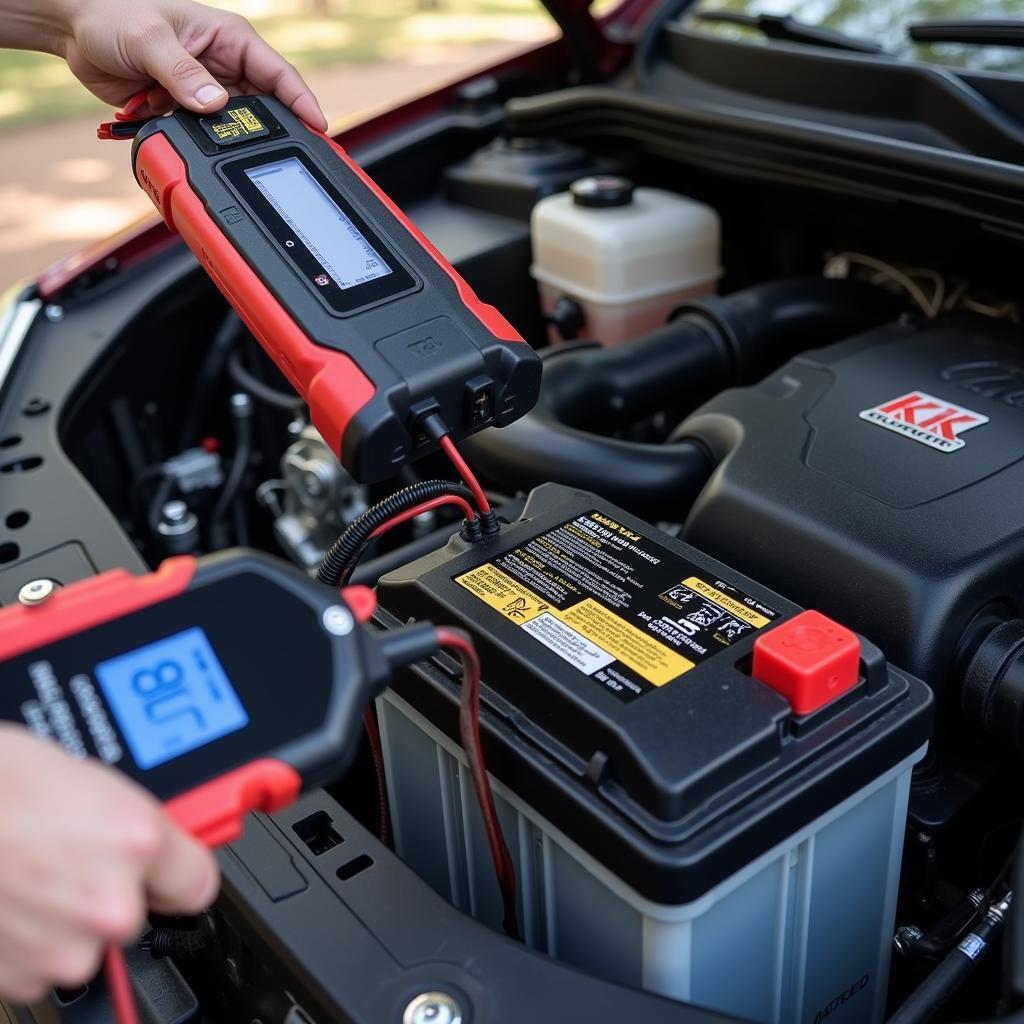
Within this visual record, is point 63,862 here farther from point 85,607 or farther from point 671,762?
point 671,762

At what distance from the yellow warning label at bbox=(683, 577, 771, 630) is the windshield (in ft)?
2.64

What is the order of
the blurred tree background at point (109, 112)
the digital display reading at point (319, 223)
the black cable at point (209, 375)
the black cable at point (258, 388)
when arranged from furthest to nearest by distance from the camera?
the blurred tree background at point (109, 112)
the black cable at point (209, 375)
the black cable at point (258, 388)
the digital display reading at point (319, 223)

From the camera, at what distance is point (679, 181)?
1490mm

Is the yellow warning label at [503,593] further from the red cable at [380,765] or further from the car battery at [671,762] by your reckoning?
the red cable at [380,765]

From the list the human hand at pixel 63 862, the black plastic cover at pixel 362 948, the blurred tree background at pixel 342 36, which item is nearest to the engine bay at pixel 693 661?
the black plastic cover at pixel 362 948

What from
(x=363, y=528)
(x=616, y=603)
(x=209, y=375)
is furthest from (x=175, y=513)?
(x=616, y=603)

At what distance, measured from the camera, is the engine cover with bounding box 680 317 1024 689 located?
770mm

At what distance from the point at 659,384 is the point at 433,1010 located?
0.70 m

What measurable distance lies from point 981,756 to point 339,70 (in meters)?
7.26

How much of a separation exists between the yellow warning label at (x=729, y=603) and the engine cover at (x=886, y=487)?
10 centimetres

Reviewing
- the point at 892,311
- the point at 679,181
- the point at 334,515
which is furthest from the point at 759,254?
the point at 334,515

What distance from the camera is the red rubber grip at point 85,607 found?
563mm

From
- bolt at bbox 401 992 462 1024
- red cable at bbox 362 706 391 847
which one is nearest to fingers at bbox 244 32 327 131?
red cable at bbox 362 706 391 847

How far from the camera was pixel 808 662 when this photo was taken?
2.14ft
